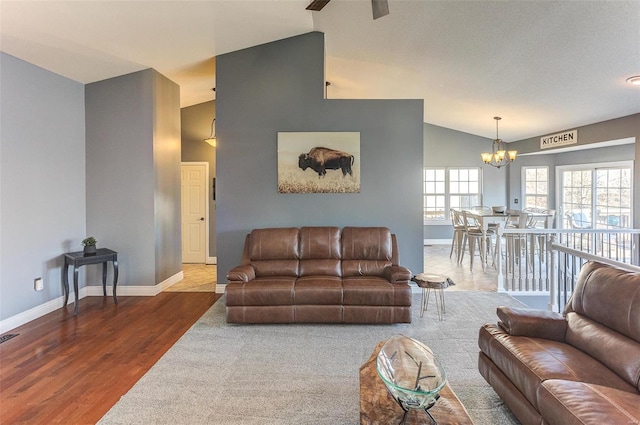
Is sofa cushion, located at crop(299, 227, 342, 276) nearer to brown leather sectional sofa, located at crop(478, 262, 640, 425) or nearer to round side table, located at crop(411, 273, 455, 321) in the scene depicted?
round side table, located at crop(411, 273, 455, 321)

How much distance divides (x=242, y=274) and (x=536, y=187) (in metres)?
8.00

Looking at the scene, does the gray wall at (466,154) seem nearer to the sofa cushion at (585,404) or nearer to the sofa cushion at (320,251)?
the sofa cushion at (320,251)

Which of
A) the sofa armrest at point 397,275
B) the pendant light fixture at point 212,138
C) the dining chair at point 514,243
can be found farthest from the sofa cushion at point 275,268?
the pendant light fixture at point 212,138

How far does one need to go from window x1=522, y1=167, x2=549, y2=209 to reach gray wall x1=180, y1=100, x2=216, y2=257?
7505mm

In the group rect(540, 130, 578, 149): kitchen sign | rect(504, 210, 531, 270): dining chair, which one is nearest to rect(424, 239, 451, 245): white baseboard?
rect(504, 210, 531, 270): dining chair

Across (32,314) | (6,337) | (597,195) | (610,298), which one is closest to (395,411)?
(610,298)

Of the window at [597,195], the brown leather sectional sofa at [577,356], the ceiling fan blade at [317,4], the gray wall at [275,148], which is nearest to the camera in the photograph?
the brown leather sectional sofa at [577,356]

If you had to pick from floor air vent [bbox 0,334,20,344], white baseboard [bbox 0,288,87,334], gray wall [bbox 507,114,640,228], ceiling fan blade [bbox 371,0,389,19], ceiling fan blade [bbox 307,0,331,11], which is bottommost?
floor air vent [bbox 0,334,20,344]

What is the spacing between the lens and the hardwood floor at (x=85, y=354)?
2229mm

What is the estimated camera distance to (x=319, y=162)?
471 cm

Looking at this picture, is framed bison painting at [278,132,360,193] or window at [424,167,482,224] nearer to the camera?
framed bison painting at [278,132,360,193]

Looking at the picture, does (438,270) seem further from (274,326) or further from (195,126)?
(195,126)

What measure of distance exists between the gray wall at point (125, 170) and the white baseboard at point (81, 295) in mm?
91

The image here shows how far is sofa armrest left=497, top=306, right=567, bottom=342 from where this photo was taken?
2.14 metres
